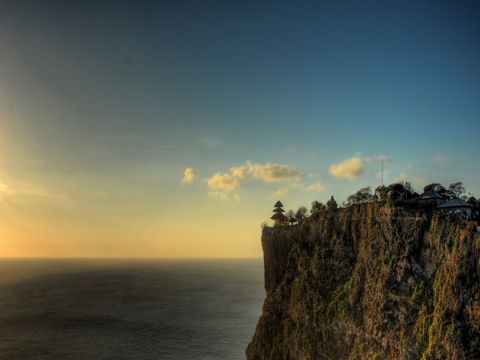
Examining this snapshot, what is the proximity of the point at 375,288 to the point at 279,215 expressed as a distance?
26.6 meters

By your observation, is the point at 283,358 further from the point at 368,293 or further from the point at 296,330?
the point at 368,293

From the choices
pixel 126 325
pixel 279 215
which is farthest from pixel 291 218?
pixel 126 325

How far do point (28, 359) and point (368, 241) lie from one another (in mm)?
72208

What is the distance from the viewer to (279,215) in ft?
205

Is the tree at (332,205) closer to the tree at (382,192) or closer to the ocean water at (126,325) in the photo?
the tree at (382,192)

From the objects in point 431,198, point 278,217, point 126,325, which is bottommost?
point 126,325

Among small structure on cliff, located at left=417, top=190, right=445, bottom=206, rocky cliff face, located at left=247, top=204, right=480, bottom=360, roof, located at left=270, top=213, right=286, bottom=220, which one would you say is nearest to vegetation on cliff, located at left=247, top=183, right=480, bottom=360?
rocky cliff face, located at left=247, top=204, right=480, bottom=360

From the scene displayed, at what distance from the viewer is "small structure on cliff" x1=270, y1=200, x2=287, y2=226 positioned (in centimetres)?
6234

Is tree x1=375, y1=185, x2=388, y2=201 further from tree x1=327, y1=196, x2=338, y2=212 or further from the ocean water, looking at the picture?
the ocean water

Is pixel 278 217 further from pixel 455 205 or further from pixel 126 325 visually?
pixel 126 325

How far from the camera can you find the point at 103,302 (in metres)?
137

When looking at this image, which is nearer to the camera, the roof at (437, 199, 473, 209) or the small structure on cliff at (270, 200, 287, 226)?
the roof at (437, 199, 473, 209)

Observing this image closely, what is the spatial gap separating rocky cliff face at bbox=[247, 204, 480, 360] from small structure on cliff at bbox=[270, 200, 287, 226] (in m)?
9.83

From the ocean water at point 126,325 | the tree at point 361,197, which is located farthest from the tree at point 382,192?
the ocean water at point 126,325
